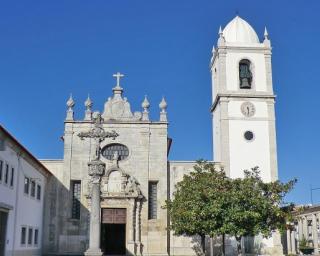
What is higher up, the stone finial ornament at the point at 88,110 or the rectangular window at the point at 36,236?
the stone finial ornament at the point at 88,110

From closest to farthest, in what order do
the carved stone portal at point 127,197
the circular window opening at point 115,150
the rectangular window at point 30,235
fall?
the rectangular window at point 30,235 < the carved stone portal at point 127,197 < the circular window opening at point 115,150

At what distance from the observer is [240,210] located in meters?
25.8

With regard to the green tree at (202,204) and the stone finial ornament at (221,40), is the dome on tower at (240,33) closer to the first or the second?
the stone finial ornament at (221,40)

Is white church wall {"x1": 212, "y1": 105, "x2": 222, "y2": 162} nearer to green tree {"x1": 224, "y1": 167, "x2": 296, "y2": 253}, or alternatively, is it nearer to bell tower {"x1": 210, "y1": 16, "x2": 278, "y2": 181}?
bell tower {"x1": 210, "y1": 16, "x2": 278, "y2": 181}

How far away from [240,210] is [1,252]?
12438 mm

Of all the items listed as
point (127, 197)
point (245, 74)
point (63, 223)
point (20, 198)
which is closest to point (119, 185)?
point (127, 197)

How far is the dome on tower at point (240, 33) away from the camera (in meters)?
39.2

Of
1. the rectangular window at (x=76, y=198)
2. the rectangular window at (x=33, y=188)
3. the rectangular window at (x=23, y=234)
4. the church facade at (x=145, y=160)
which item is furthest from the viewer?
the rectangular window at (x=76, y=198)

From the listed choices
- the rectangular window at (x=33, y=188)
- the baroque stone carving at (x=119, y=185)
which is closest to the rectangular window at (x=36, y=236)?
the rectangular window at (x=33, y=188)

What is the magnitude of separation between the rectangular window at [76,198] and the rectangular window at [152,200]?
5011mm

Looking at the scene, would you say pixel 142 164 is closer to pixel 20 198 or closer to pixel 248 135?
pixel 248 135

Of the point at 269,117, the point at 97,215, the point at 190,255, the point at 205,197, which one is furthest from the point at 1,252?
the point at 269,117

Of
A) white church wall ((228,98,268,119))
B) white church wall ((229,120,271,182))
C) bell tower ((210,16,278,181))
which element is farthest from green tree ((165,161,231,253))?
white church wall ((228,98,268,119))

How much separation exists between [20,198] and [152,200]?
34.4 ft
